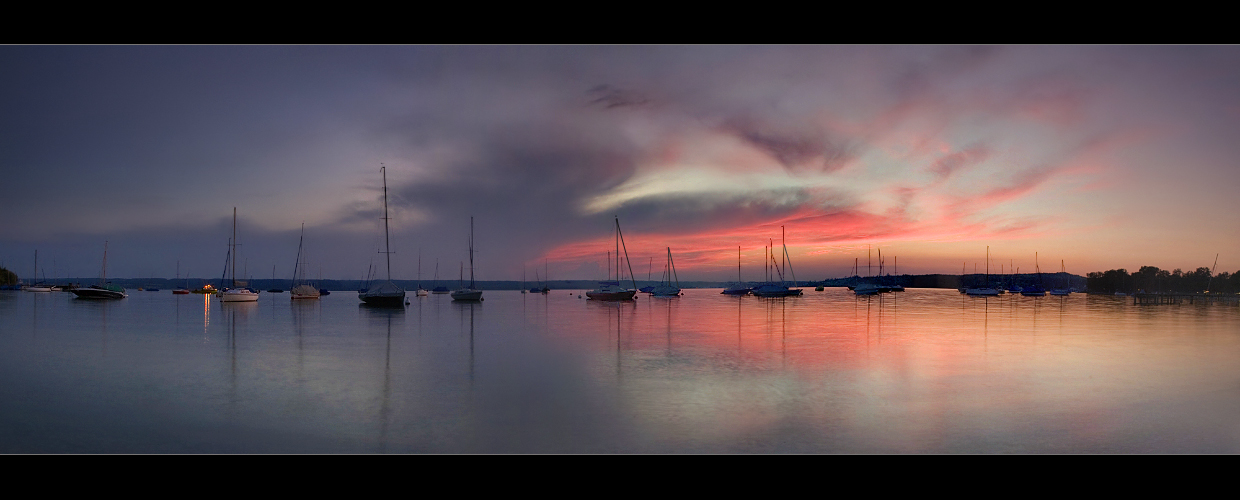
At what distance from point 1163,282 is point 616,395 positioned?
14938 cm

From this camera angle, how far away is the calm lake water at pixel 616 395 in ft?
27.0

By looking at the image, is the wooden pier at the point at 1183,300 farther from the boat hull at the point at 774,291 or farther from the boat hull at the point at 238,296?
the boat hull at the point at 238,296

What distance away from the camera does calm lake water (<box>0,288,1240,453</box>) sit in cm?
823

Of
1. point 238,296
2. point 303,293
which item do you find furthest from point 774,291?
point 238,296

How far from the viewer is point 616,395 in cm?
1112

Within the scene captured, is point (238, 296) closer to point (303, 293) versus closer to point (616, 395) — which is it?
point (303, 293)

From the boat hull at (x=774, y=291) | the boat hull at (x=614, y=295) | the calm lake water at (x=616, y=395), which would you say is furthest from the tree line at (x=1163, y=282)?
the calm lake water at (x=616, y=395)

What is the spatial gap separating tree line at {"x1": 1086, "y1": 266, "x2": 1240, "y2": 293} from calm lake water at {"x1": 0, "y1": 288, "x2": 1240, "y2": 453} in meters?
121

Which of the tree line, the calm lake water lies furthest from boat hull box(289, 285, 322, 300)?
the tree line

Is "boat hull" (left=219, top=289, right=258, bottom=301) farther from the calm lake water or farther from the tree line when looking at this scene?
the tree line

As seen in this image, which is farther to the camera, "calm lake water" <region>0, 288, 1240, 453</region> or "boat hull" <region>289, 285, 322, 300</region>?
"boat hull" <region>289, 285, 322, 300</region>

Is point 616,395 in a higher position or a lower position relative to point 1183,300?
higher

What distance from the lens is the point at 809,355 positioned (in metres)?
16.9

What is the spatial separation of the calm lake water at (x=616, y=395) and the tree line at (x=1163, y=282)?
120958 millimetres
